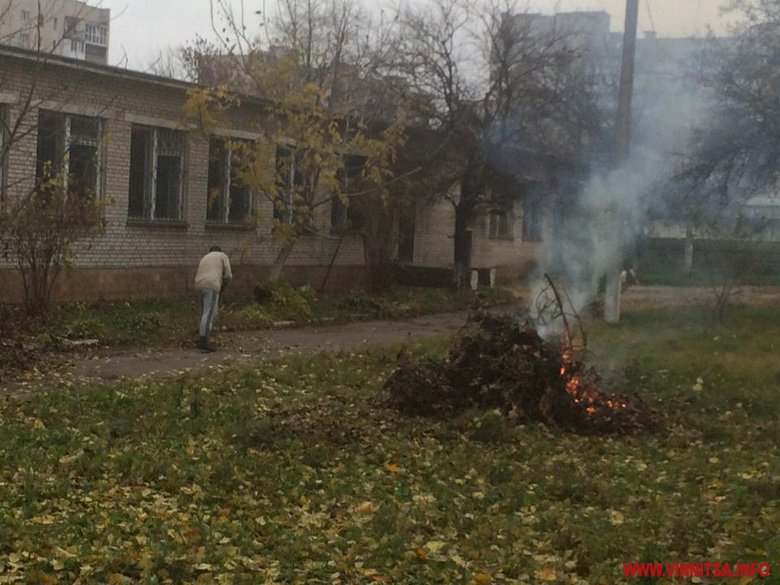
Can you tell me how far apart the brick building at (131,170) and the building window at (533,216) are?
4.88 m

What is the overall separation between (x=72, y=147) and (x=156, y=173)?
7.88 ft

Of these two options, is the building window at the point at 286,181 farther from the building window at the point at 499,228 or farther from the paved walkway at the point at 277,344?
the building window at the point at 499,228

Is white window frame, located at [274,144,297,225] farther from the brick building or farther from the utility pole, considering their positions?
the utility pole

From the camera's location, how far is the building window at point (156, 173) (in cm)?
2122

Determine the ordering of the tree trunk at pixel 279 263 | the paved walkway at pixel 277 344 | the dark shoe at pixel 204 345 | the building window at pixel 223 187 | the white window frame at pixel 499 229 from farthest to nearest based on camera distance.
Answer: the white window frame at pixel 499 229 → the building window at pixel 223 187 → the tree trunk at pixel 279 263 → the dark shoe at pixel 204 345 → the paved walkway at pixel 277 344

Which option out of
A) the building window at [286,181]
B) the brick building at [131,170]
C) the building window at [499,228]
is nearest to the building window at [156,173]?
the brick building at [131,170]

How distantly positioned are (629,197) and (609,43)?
524 centimetres

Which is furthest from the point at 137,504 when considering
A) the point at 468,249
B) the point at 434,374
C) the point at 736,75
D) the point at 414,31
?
the point at 468,249

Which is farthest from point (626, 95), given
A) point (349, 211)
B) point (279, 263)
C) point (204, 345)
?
point (349, 211)

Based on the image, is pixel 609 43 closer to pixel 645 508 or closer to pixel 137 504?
pixel 645 508

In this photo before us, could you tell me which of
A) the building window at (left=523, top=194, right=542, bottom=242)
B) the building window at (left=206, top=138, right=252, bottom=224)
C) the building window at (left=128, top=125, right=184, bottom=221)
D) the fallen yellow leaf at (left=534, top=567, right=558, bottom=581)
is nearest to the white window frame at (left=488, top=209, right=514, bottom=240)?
the building window at (left=523, top=194, right=542, bottom=242)

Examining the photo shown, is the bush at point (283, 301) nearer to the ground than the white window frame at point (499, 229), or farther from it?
nearer to the ground

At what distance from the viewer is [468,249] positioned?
2994cm

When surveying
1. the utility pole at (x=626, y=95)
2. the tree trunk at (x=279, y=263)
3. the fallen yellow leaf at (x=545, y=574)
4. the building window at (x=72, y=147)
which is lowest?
the fallen yellow leaf at (x=545, y=574)
